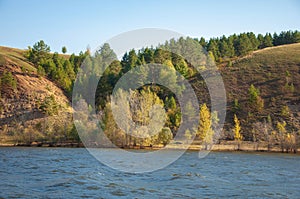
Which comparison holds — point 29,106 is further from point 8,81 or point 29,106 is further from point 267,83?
point 267,83

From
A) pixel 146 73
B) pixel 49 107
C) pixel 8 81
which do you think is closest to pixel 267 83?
pixel 146 73

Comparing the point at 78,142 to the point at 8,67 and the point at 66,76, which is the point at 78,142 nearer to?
the point at 66,76

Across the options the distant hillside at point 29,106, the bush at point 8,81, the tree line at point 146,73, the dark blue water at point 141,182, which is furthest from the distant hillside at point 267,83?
the bush at point 8,81

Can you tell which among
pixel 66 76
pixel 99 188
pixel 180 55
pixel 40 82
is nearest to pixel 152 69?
pixel 180 55

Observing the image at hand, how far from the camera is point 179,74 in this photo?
3836 inches

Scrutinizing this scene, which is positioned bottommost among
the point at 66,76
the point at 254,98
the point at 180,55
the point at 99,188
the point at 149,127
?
the point at 99,188

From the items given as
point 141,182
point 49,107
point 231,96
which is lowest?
point 141,182

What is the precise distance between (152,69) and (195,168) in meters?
64.1

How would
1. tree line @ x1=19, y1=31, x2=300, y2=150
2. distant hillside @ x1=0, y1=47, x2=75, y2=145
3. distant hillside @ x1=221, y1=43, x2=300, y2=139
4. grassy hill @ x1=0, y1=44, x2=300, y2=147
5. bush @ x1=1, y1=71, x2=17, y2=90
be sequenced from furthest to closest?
bush @ x1=1, y1=71, x2=17, y2=90 → distant hillside @ x1=221, y1=43, x2=300, y2=139 → grassy hill @ x1=0, y1=44, x2=300, y2=147 → distant hillside @ x1=0, y1=47, x2=75, y2=145 → tree line @ x1=19, y1=31, x2=300, y2=150

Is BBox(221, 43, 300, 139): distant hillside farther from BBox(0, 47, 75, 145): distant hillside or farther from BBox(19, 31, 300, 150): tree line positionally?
BBox(0, 47, 75, 145): distant hillside

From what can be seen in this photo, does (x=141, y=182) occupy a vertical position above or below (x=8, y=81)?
below

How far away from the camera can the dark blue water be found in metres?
21.6

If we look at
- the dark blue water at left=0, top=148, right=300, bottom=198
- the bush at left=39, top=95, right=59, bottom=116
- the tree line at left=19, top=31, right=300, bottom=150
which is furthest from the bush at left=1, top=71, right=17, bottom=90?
the dark blue water at left=0, top=148, right=300, bottom=198

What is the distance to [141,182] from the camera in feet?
84.3
